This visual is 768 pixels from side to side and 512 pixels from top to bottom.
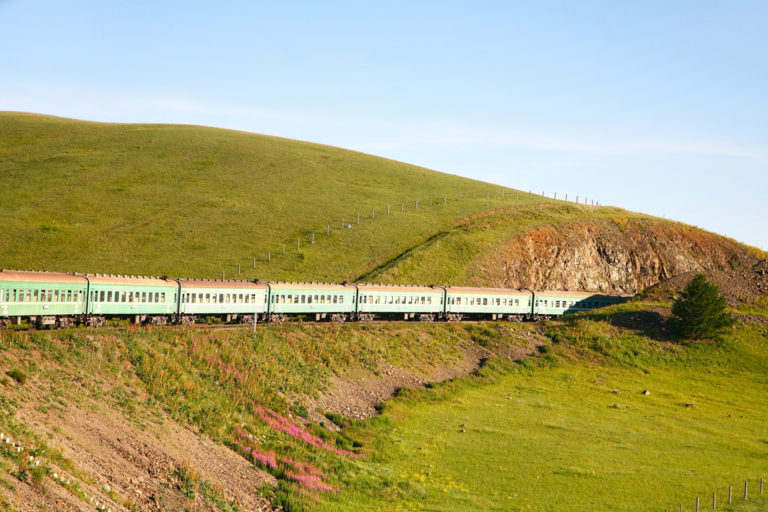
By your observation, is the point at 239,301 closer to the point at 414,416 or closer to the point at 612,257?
the point at 414,416

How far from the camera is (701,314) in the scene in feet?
193

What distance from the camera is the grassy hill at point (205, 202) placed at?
73750 mm

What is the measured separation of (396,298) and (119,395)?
31.9 m

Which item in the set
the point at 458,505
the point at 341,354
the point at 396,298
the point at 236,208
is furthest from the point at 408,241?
the point at 458,505

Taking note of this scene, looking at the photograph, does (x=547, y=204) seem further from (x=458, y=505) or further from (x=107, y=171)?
(x=458, y=505)

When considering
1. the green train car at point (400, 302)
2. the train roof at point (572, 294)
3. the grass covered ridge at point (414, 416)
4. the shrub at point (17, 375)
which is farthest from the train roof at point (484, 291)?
the shrub at point (17, 375)

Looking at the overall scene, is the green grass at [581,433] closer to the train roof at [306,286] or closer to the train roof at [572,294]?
the train roof at [572,294]

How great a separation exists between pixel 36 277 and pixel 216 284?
12575 mm

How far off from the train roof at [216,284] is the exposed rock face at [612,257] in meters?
36.3

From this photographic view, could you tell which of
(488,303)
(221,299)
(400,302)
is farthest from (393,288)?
(221,299)

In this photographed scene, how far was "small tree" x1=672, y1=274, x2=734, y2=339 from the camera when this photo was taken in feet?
193

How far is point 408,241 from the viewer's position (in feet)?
275

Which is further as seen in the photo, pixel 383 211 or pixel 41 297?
pixel 383 211

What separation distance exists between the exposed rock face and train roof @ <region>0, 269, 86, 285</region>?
163 ft
